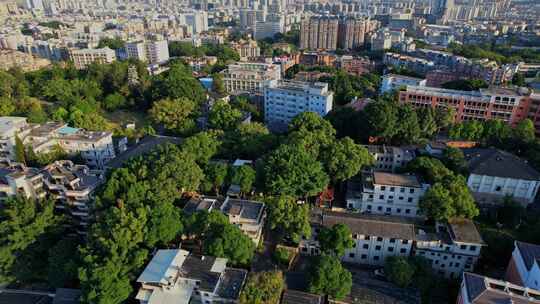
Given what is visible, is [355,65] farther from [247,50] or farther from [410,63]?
[247,50]

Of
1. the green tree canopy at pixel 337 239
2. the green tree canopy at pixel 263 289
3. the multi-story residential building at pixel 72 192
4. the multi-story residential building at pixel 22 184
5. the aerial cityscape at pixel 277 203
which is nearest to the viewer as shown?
the green tree canopy at pixel 263 289

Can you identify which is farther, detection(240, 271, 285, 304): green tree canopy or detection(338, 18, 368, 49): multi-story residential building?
detection(338, 18, 368, 49): multi-story residential building

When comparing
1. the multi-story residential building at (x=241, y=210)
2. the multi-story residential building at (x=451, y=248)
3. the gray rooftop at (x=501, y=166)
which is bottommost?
the multi-story residential building at (x=451, y=248)

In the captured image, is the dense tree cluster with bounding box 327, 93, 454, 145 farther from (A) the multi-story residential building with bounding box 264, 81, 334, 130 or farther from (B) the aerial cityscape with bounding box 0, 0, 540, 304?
(A) the multi-story residential building with bounding box 264, 81, 334, 130

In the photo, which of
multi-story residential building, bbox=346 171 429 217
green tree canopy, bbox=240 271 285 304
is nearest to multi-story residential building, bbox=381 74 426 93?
multi-story residential building, bbox=346 171 429 217

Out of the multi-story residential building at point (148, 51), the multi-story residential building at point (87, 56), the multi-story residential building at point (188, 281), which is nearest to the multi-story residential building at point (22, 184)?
the multi-story residential building at point (188, 281)

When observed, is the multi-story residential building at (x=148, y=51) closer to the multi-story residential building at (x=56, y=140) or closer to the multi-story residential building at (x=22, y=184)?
the multi-story residential building at (x=56, y=140)

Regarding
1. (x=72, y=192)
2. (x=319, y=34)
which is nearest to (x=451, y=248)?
(x=72, y=192)
